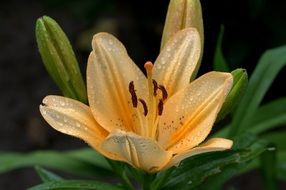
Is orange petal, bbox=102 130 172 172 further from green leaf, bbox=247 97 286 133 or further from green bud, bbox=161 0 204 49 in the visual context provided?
green leaf, bbox=247 97 286 133

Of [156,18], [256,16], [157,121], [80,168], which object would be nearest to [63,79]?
[157,121]

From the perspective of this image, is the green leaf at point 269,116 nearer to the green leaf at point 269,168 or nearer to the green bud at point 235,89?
the green leaf at point 269,168

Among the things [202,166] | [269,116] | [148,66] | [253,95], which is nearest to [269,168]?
[253,95]

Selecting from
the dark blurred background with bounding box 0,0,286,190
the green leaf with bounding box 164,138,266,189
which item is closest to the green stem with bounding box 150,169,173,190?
the green leaf with bounding box 164,138,266,189

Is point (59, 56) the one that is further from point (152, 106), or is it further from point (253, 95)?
point (253, 95)

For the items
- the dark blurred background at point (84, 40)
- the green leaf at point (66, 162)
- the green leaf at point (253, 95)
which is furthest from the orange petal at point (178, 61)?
the dark blurred background at point (84, 40)

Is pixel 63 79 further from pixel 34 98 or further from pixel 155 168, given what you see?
pixel 34 98
